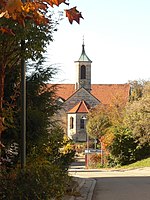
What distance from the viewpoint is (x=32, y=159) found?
13945 mm

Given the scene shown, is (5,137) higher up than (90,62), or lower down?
lower down

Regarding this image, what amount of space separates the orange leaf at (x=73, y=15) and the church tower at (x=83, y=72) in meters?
93.6

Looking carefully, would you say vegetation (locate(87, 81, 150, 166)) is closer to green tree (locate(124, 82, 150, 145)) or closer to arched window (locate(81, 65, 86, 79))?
green tree (locate(124, 82, 150, 145))

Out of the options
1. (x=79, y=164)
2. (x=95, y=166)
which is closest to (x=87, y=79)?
(x=79, y=164)

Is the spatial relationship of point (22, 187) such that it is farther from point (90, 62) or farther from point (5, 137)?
point (90, 62)

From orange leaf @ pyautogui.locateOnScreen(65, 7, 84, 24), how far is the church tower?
93.6 meters

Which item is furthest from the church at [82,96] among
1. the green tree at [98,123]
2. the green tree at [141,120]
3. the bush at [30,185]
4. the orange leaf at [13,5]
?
the orange leaf at [13,5]

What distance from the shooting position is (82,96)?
9388cm

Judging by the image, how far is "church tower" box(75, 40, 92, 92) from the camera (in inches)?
3976

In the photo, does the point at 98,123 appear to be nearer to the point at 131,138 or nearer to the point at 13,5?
the point at 131,138

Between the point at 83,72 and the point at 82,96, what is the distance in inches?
415

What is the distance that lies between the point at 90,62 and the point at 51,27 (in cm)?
9340

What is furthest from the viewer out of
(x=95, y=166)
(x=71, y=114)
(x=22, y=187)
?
(x=71, y=114)

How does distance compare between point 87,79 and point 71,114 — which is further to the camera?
point 87,79
